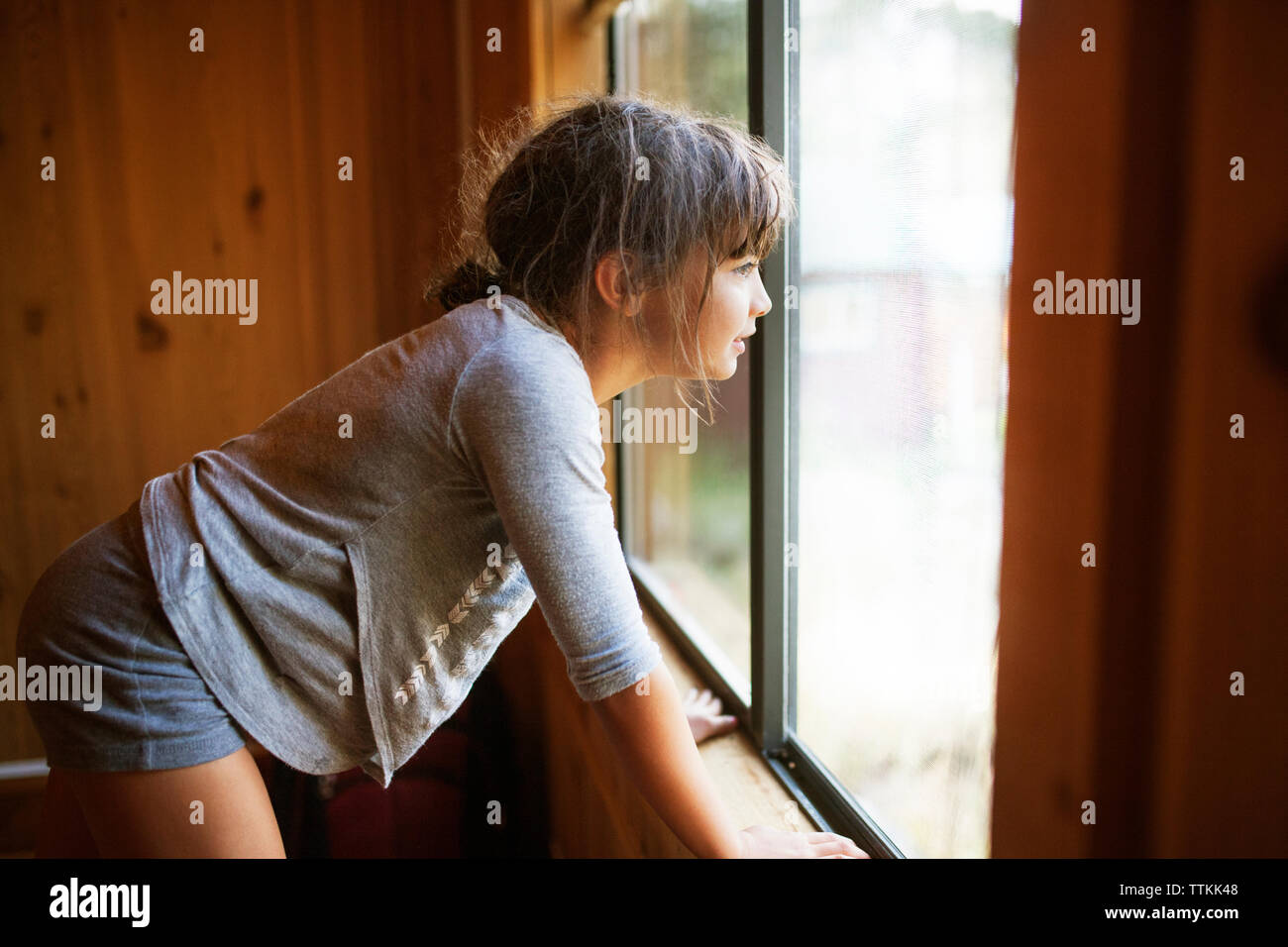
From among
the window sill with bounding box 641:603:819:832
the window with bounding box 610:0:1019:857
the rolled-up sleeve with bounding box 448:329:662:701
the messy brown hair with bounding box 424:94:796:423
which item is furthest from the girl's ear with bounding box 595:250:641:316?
the window sill with bounding box 641:603:819:832

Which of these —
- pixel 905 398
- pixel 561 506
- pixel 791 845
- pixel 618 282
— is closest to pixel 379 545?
pixel 561 506

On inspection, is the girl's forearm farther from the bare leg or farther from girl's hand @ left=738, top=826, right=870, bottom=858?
the bare leg

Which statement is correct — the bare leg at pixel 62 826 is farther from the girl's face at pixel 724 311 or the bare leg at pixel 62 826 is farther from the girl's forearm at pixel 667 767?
the girl's face at pixel 724 311

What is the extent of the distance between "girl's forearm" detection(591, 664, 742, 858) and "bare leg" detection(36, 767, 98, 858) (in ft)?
1.70

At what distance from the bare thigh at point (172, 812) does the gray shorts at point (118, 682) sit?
0.01m

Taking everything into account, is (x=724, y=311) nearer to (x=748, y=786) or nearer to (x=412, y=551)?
(x=412, y=551)

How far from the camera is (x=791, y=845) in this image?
77 centimetres

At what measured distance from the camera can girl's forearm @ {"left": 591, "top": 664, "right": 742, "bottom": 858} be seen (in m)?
0.71

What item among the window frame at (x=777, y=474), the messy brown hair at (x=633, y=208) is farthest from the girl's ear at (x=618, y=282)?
the window frame at (x=777, y=474)

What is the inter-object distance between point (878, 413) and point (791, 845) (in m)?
0.46

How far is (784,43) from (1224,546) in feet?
3.05

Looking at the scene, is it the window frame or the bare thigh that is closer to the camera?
the bare thigh

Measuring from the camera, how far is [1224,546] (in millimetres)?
456

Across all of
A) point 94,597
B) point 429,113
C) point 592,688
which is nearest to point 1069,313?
point 592,688
